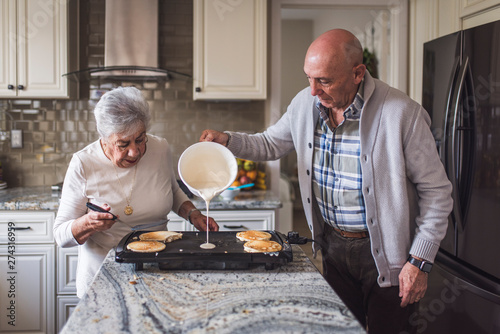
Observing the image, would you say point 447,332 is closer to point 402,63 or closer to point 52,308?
point 402,63

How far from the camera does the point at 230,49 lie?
3.10 meters

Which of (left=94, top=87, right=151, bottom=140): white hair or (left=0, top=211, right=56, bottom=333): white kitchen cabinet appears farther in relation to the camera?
(left=0, top=211, right=56, bottom=333): white kitchen cabinet

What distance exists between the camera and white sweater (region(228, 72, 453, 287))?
5.27 ft

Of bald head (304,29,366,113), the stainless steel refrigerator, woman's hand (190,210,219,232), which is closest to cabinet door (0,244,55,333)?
woman's hand (190,210,219,232)

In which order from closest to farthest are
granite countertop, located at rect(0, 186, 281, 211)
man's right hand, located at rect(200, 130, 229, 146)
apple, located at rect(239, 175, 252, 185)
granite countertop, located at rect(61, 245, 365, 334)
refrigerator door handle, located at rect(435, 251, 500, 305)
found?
granite countertop, located at rect(61, 245, 365, 334)
man's right hand, located at rect(200, 130, 229, 146)
refrigerator door handle, located at rect(435, 251, 500, 305)
granite countertop, located at rect(0, 186, 281, 211)
apple, located at rect(239, 175, 252, 185)

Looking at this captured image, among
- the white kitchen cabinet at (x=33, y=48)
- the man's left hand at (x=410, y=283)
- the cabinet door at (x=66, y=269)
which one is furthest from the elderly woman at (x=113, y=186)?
the white kitchen cabinet at (x=33, y=48)

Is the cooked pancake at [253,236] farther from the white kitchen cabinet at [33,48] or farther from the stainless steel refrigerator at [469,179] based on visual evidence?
the white kitchen cabinet at [33,48]

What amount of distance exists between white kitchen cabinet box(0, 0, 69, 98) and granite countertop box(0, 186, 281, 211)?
2.15ft

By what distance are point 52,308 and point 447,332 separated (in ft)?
7.47

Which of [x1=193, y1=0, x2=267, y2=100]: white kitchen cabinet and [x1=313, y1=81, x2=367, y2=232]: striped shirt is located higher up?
[x1=193, y1=0, x2=267, y2=100]: white kitchen cabinet

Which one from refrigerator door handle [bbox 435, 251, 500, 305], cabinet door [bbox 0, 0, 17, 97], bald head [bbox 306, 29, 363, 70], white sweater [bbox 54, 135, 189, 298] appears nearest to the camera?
bald head [bbox 306, 29, 363, 70]

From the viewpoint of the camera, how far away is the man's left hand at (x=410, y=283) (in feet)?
5.25

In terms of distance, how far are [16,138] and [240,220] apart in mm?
Answer: 1806

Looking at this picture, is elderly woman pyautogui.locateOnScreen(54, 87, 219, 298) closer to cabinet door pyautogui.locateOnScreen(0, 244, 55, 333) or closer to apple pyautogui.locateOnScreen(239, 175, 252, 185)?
cabinet door pyautogui.locateOnScreen(0, 244, 55, 333)
